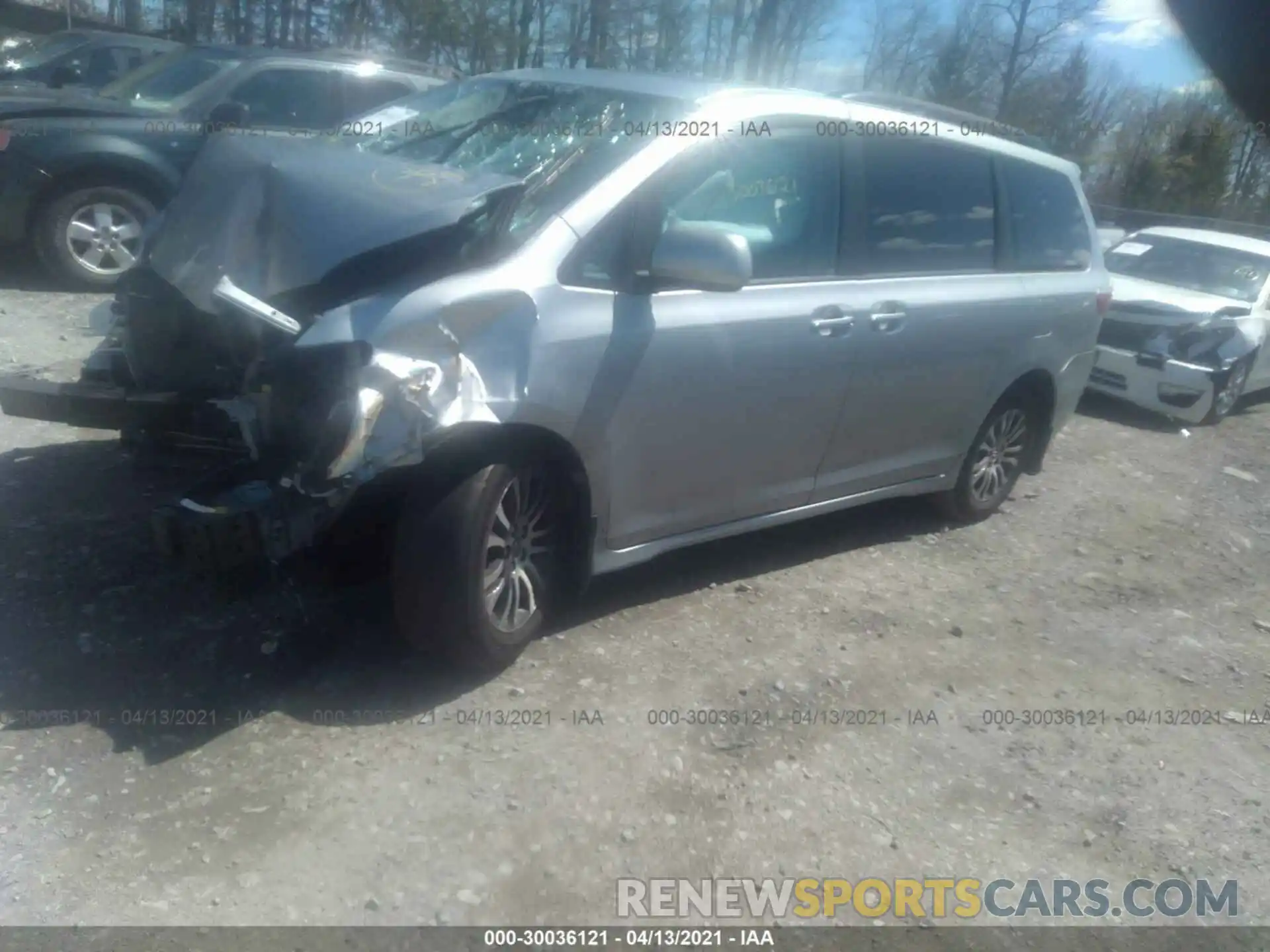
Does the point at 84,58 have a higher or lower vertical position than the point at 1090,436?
higher

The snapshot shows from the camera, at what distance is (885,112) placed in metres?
4.69

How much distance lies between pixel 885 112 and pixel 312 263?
2.57 metres

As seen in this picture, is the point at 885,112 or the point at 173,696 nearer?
the point at 173,696

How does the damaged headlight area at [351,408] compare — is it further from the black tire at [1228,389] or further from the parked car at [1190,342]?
the black tire at [1228,389]

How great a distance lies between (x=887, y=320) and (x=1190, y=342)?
541 cm

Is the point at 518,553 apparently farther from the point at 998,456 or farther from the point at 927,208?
the point at 998,456

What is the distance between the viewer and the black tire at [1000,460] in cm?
553

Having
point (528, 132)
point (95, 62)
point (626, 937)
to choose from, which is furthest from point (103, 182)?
point (626, 937)

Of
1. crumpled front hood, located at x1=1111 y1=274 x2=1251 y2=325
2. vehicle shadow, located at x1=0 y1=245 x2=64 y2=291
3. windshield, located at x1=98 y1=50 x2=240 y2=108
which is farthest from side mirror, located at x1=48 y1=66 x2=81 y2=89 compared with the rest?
crumpled front hood, located at x1=1111 y1=274 x2=1251 y2=325

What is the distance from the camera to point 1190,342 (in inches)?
346

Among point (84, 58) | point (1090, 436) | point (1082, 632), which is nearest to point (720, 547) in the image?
point (1082, 632)

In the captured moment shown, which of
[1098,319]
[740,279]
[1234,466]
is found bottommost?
[1234,466]

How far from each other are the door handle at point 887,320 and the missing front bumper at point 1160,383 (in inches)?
182

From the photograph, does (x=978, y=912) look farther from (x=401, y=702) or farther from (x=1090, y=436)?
(x=1090, y=436)
